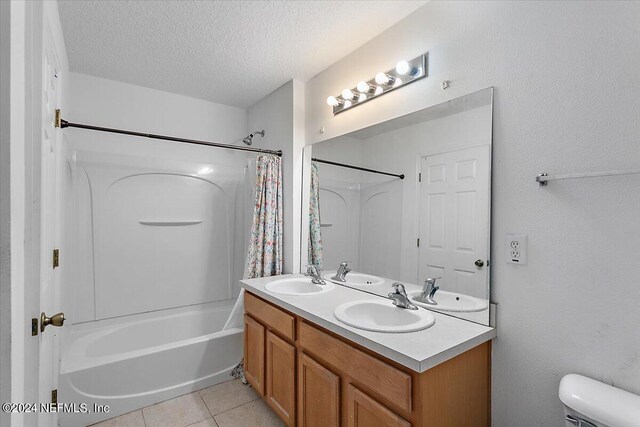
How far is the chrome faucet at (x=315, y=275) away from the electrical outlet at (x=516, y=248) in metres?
1.26

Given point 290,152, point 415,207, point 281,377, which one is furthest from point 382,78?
point 281,377

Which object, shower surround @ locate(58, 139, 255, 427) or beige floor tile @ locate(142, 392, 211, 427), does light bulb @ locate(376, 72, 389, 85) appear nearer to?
shower surround @ locate(58, 139, 255, 427)

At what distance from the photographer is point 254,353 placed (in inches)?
87.7

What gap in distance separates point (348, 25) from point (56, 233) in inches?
82.2

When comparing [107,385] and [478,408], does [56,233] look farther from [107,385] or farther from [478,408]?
[478,408]

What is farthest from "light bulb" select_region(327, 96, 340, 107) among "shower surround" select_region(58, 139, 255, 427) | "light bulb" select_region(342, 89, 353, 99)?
"shower surround" select_region(58, 139, 255, 427)

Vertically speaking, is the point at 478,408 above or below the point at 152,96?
below

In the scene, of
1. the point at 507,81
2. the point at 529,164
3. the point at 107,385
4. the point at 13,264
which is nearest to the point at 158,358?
the point at 107,385

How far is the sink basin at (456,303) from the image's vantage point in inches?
56.9

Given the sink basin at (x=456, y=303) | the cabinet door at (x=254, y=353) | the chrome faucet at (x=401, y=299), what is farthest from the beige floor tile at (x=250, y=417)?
the sink basin at (x=456, y=303)

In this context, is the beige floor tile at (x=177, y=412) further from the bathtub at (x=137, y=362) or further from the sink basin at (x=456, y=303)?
the sink basin at (x=456, y=303)

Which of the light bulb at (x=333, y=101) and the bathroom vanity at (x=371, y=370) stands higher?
the light bulb at (x=333, y=101)

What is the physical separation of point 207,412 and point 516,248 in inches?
85.8

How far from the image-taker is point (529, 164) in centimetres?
129
